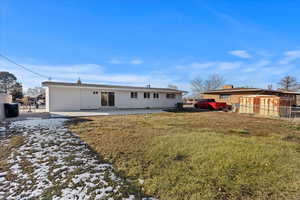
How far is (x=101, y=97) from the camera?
1463 cm

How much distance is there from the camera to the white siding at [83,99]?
40.9ft

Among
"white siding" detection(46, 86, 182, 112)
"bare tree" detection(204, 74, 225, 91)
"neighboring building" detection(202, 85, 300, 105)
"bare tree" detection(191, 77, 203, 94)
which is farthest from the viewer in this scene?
"bare tree" detection(191, 77, 203, 94)

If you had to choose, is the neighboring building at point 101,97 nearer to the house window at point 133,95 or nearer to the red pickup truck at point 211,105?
the house window at point 133,95

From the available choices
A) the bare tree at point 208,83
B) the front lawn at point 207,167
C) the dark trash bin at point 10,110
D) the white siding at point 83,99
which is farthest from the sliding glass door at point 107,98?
the bare tree at point 208,83

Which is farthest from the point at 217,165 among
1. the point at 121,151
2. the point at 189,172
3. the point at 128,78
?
the point at 128,78

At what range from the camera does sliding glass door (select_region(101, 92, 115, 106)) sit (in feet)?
48.5

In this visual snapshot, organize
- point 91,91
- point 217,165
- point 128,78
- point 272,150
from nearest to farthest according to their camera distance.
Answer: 1. point 217,165
2. point 272,150
3. point 91,91
4. point 128,78

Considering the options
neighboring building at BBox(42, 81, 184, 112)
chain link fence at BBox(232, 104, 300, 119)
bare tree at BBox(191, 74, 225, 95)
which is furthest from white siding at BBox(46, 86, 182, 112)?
bare tree at BBox(191, 74, 225, 95)

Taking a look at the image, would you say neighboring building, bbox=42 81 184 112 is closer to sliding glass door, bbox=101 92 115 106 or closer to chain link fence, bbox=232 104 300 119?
sliding glass door, bbox=101 92 115 106

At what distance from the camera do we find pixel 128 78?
28.5 metres

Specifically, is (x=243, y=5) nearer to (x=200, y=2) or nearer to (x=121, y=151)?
(x=200, y=2)

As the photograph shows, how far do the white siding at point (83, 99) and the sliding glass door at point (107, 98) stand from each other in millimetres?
328

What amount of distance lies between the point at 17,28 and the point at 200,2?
1229 cm

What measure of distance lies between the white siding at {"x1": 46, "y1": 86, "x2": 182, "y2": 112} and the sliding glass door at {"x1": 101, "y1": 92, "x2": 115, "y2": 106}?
1.08 ft
